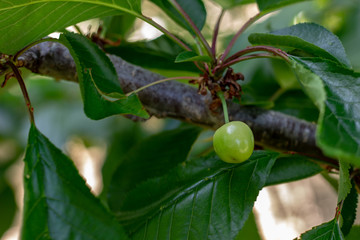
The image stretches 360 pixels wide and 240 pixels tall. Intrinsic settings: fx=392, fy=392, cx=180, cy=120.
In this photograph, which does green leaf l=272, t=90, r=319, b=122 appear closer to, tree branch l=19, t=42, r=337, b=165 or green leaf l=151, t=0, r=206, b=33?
tree branch l=19, t=42, r=337, b=165

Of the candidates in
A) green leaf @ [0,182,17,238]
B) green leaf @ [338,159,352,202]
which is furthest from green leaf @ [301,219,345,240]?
green leaf @ [0,182,17,238]

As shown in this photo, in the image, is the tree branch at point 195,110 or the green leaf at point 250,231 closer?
the tree branch at point 195,110

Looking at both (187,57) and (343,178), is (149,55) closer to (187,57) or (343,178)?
(187,57)

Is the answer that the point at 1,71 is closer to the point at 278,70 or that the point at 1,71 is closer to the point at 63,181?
the point at 63,181

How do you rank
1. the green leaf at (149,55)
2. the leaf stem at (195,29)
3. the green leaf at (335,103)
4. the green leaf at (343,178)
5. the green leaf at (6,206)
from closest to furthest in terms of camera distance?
the green leaf at (335,103)
the green leaf at (343,178)
the leaf stem at (195,29)
the green leaf at (149,55)
the green leaf at (6,206)

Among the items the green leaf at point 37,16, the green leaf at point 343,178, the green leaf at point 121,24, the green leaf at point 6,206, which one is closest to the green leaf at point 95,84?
the green leaf at point 37,16

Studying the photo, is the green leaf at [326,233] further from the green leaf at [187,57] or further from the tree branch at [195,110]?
the green leaf at [187,57]
